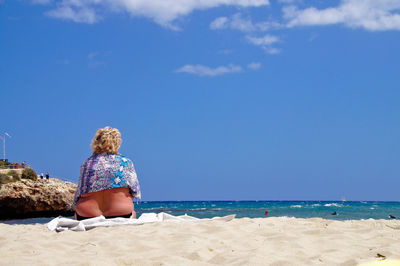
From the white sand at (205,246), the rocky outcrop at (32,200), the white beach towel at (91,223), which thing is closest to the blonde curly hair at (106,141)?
the white beach towel at (91,223)

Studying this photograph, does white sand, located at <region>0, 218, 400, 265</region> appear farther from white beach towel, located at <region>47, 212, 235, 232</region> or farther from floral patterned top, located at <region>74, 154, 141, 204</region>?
floral patterned top, located at <region>74, 154, 141, 204</region>

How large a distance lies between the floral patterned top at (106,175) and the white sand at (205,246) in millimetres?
1039

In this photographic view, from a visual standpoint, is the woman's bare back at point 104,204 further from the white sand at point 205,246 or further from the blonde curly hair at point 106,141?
the white sand at point 205,246

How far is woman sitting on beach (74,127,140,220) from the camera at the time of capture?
5.75 metres

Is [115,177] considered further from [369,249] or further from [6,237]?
[369,249]

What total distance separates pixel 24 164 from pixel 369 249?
32.4 metres

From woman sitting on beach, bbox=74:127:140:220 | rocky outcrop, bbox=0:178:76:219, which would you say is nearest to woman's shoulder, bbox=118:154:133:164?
woman sitting on beach, bbox=74:127:140:220

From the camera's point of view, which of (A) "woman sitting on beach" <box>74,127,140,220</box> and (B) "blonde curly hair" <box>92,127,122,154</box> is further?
(B) "blonde curly hair" <box>92,127,122,154</box>

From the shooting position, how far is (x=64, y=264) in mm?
3059

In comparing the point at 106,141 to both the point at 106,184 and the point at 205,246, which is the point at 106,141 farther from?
the point at 205,246

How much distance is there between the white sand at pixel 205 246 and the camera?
10.4ft

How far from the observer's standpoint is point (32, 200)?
23.9m

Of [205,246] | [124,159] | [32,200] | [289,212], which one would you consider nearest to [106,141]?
[124,159]

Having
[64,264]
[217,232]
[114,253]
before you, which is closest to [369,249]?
[217,232]
